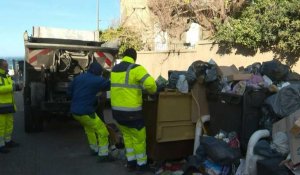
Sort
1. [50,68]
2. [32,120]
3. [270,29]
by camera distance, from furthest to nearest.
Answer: [270,29] → [32,120] → [50,68]

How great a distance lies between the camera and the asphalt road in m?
5.87

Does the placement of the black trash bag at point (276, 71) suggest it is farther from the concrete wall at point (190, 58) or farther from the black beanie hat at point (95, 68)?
the concrete wall at point (190, 58)

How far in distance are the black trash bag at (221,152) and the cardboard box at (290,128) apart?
0.53 meters

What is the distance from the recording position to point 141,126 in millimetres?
5625

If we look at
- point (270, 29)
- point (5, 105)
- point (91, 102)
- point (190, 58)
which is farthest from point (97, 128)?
point (190, 58)

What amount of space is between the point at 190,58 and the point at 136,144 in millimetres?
10476

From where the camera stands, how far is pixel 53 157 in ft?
21.9

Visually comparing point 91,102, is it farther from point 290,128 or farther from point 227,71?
point 290,128

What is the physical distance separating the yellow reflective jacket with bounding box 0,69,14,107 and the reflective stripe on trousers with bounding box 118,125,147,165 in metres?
2.44

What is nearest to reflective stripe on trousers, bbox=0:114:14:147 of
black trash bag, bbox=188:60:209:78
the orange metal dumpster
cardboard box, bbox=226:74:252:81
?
the orange metal dumpster

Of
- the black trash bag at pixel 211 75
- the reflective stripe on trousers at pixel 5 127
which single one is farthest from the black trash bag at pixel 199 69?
the reflective stripe on trousers at pixel 5 127

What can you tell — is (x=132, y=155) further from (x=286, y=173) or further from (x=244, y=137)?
(x=286, y=173)

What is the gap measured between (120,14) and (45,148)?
20220 mm

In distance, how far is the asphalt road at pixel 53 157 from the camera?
5.87 meters
